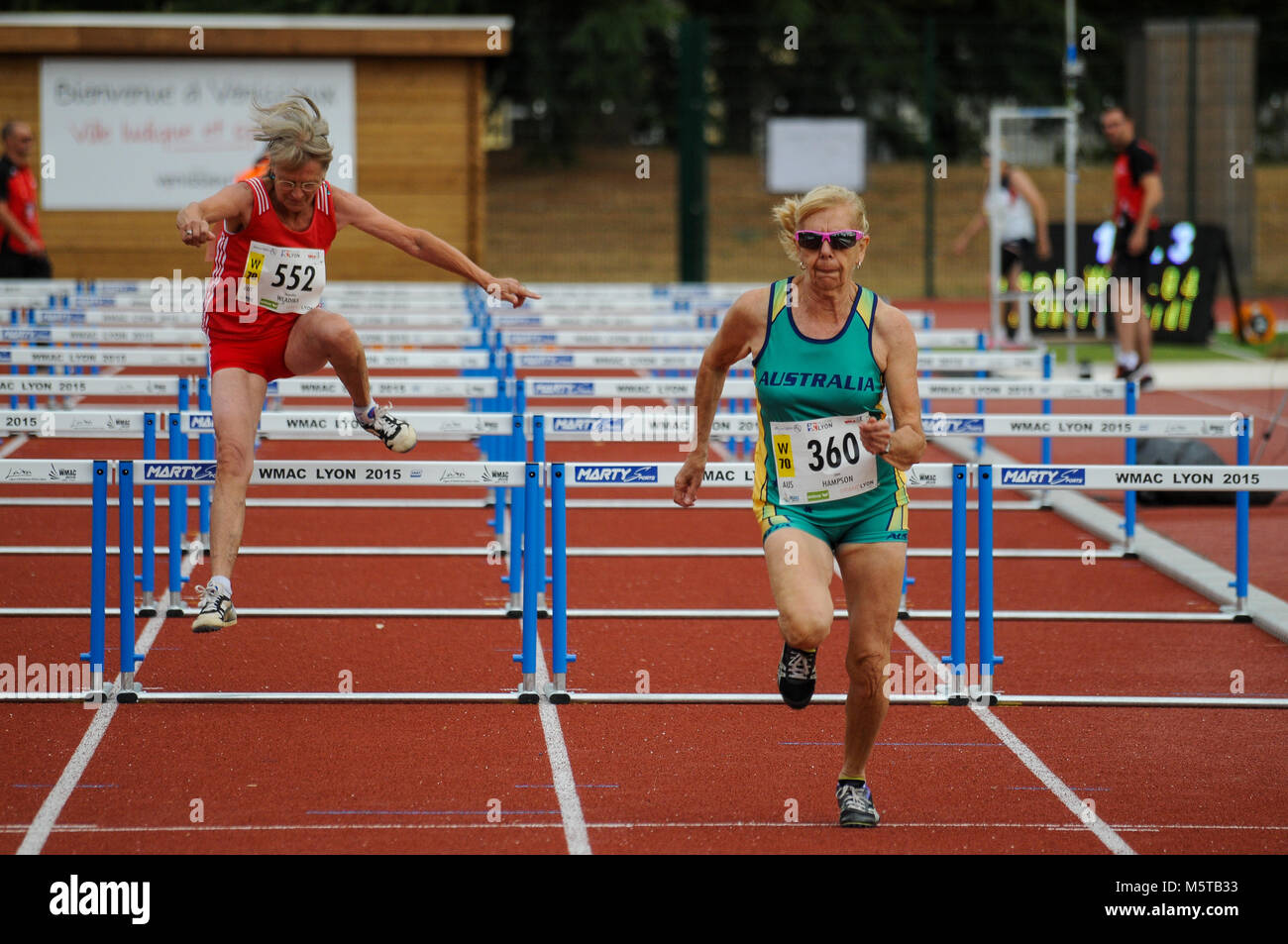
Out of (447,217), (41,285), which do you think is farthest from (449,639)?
(447,217)

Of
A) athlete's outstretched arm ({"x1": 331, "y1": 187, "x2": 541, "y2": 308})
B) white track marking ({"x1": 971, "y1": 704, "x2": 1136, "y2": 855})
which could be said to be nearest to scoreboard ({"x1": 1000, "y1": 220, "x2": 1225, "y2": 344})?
white track marking ({"x1": 971, "y1": 704, "x2": 1136, "y2": 855})

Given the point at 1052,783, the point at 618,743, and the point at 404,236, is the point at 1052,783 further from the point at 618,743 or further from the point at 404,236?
the point at 404,236

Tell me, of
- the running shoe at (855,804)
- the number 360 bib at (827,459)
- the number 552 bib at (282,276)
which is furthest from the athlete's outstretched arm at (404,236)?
the running shoe at (855,804)

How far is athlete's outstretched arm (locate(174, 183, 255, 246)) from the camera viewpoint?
20.4 ft

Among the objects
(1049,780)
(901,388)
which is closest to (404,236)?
(901,388)

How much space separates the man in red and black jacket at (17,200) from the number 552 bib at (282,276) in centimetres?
1078

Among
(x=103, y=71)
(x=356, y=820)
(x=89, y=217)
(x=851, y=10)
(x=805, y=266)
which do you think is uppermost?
(x=851, y=10)

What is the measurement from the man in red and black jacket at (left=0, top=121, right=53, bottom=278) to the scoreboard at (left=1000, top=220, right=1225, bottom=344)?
34.7 ft

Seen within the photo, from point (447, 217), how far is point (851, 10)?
60.2 ft

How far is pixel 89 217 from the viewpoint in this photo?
23.6m

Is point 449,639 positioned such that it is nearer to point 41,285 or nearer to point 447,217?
point 41,285

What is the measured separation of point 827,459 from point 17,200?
13467 mm

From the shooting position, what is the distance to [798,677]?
545 centimetres

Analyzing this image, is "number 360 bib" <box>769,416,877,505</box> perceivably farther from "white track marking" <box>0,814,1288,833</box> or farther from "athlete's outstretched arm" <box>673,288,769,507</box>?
"white track marking" <box>0,814,1288,833</box>
